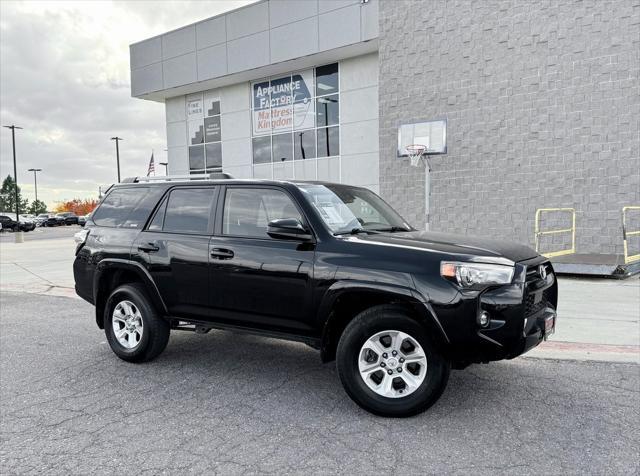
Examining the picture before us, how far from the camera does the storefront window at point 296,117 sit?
66.0ft

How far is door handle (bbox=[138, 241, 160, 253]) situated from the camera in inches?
192

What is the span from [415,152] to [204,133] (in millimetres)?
12334

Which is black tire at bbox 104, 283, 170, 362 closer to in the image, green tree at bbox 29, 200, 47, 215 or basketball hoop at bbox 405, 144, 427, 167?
basketball hoop at bbox 405, 144, 427, 167

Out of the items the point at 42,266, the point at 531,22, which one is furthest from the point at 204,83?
the point at 531,22

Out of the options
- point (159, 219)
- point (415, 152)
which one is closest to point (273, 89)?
point (415, 152)

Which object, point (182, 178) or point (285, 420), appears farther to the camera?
point (182, 178)

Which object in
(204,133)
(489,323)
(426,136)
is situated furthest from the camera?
(204,133)

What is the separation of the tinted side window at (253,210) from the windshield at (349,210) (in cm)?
22

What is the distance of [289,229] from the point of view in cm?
398

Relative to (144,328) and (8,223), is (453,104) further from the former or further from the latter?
(8,223)

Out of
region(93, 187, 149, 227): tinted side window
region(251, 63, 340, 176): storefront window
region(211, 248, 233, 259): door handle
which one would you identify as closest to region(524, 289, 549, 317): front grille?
region(211, 248, 233, 259): door handle

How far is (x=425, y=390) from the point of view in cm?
359

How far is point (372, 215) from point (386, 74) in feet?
45.6

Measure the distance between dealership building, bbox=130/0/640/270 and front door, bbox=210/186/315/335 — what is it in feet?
29.2
